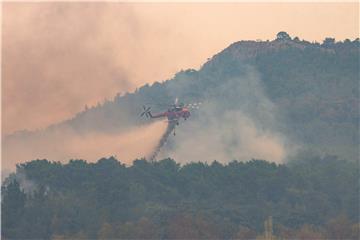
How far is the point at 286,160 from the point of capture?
7579 inches

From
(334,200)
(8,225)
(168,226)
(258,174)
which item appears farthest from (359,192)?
(8,225)

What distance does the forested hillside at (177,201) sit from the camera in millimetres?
135750

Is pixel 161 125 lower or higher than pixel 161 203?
higher

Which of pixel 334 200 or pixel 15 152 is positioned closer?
pixel 334 200

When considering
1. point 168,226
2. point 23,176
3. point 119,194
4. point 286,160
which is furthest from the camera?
point 286,160

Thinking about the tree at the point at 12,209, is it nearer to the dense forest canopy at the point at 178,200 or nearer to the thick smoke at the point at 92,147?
the dense forest canopy at the point at 178,200

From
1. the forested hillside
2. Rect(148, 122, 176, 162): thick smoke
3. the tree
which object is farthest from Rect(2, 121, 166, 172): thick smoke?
the tree

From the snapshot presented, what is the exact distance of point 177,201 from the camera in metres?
155

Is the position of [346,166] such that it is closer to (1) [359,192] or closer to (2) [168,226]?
(1) [359,192]

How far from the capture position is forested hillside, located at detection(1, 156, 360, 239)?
13575cm

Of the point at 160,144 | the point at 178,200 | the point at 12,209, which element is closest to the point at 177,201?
the point at 178,200

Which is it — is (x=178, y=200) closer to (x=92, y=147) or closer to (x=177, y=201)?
(x=177, y=201)

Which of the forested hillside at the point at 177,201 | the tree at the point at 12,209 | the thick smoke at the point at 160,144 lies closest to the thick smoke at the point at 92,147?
the thick smoke at the point at 160,144

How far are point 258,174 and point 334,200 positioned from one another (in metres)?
11.6
